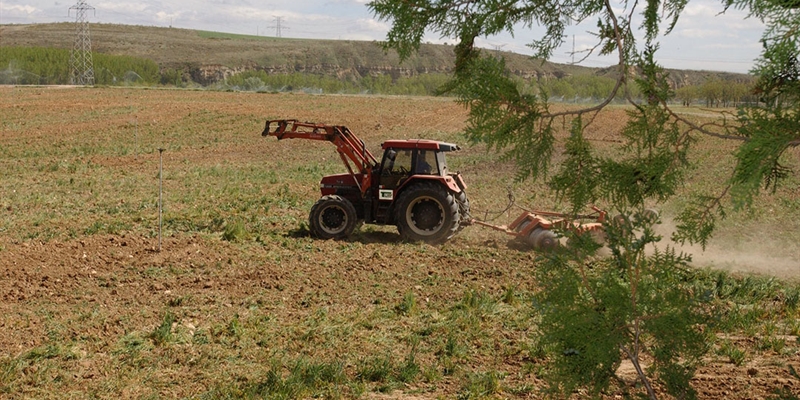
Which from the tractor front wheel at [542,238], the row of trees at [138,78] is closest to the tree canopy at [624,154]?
the tractor front wheel at [542,238]

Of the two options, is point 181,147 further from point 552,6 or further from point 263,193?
point 552,6

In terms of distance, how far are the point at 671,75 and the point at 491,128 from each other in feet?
4.11

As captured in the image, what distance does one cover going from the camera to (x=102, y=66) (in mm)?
89062

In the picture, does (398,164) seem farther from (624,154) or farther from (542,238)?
(624,154)

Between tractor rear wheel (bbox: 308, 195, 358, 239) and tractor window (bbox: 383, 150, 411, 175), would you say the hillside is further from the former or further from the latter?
tractor rear wheel (bbox: 308, 195, 358, 239)

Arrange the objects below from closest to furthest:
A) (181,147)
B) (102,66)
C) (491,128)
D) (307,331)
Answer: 1. (491,128)
2. (307,331)
3. (181,147)
4. (102,66)

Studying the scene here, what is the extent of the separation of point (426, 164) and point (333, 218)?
1.84 meters

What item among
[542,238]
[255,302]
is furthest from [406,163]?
[255,302]

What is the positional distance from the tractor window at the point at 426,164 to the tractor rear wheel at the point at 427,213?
9.4 inches

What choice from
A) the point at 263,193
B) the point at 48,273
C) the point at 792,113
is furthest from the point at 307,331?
the point at 263,193

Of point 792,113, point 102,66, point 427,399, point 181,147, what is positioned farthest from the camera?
point 102,66

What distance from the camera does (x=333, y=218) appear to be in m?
13.4

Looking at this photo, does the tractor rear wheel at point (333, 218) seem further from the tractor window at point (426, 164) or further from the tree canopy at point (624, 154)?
the tree canopy at point (624, 154)

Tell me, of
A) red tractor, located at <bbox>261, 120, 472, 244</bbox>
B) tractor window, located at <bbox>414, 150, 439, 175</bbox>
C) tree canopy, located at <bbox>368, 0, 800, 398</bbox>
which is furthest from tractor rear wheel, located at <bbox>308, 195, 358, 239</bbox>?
tree canopy, located at <bbox>368, 0, 800, 398</bbox>
